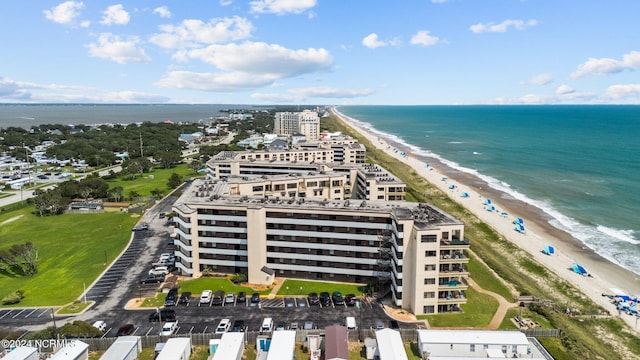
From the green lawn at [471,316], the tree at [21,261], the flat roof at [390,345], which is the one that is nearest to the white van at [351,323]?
the flat roof at [390,345]

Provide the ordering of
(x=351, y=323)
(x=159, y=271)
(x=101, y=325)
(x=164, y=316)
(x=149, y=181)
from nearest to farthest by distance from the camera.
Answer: (x=351, y=323) → (x=101, y=325) → (x=164, y=316) → (x=159, y=271) → (x=149, y=181)

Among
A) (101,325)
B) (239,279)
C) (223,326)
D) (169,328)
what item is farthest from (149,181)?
(223,326)

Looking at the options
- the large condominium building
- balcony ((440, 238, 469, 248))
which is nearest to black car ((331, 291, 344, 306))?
the large condominium building

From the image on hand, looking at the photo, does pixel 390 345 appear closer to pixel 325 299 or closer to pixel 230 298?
pixel 325 299

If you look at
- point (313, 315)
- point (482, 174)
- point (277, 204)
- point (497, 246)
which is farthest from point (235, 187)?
point (482, 174)

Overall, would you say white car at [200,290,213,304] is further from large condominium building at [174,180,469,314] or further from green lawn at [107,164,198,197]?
green lawn at [107,164,198,197]

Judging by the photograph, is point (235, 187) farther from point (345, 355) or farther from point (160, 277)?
point (345, 355)
